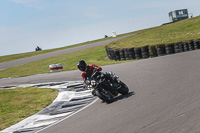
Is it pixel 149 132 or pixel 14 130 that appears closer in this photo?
pixel 149 132

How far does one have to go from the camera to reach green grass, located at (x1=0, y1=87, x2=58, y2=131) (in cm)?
962

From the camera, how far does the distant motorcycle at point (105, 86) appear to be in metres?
9.09

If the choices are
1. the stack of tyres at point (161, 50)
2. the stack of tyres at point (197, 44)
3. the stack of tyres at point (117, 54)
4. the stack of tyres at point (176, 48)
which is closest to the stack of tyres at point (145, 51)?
the stack of tyres at point (161, 50)

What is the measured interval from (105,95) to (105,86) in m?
0.42

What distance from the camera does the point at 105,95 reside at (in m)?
9.07

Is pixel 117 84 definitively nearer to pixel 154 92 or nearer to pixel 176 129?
pixel 154 92

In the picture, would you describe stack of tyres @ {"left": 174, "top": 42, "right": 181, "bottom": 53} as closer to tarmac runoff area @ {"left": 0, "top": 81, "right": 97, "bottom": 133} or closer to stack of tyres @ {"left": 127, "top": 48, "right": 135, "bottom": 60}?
stack of tyres @ {"left": 127, "top": 48, "right": 135, "bottom": 60}

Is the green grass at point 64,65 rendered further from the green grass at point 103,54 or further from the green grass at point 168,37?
the green grass at point 168,37

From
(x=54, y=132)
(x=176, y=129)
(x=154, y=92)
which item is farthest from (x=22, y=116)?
(x=176, y=129)

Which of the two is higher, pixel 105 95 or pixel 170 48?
pixel 170 48

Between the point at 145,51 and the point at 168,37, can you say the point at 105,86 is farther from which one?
the point at 168,37

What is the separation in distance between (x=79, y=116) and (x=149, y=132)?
3028mm

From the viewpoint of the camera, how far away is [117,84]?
9.77 metres

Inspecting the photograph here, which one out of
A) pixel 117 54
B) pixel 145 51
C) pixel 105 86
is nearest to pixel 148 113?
pixel 105 86
